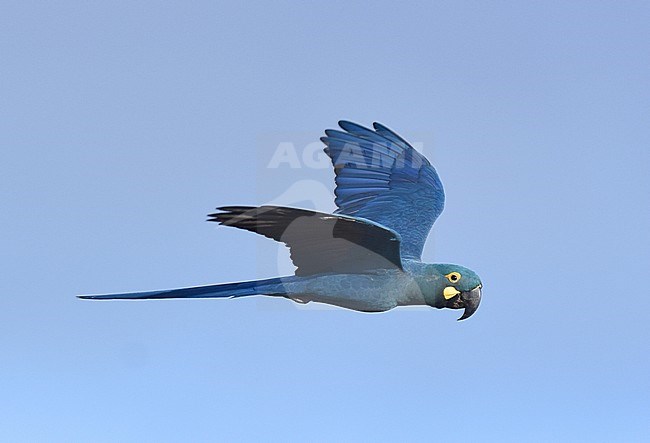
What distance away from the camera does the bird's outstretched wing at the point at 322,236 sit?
8.16 m

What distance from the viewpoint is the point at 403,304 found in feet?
32.4

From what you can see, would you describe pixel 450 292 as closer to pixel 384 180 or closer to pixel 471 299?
pixel 471 299

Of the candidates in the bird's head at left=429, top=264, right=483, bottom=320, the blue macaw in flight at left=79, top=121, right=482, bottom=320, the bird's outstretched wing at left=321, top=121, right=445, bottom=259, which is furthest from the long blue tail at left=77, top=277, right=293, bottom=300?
the bird's outstretched wing at left=321, top=121, right=445, bottom=259

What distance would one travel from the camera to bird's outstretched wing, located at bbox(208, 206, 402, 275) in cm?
816

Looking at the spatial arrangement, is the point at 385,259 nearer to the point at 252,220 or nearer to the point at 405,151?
the point at 252,220

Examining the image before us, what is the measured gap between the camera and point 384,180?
12586 mm

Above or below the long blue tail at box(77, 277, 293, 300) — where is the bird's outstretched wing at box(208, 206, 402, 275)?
above

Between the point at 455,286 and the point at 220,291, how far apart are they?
2845 mm

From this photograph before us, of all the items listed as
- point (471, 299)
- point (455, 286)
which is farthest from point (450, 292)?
point (471, 299)

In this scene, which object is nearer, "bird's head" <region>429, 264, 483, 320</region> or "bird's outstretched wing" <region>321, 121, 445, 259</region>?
"bird's head" <region>429, 264, 483, 320</region>

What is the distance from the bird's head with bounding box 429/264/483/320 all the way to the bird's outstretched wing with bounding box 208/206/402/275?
545 mm

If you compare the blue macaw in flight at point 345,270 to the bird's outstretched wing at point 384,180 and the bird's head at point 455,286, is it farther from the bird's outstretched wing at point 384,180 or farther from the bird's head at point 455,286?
the bird's outstretched wing at point 384,180

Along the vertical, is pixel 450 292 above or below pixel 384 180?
below

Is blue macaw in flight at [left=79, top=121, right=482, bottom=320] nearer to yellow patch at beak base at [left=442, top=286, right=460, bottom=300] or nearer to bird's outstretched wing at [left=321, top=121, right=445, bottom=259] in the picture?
yellow patch at beak base at [left=442, top=286, right=460, bottom=300]
